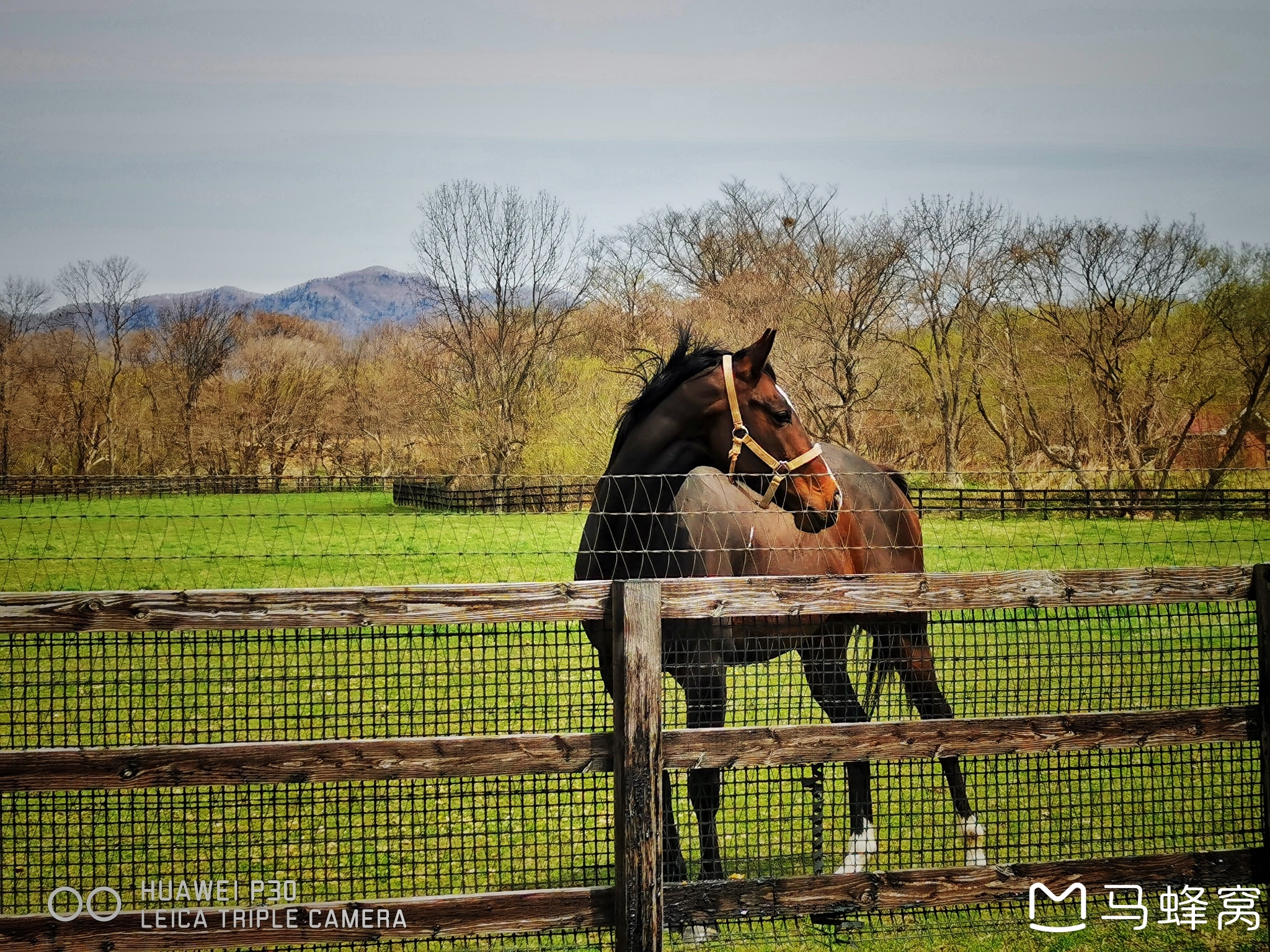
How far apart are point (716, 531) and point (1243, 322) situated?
1394 inches

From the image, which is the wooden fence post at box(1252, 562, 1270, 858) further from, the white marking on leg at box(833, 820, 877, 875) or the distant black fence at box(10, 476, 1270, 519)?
the distant black fence at box(10, 476, 1270, 519)

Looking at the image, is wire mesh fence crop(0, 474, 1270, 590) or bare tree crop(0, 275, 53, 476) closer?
wire mesh fence crop(0, 474, 1270, 590)

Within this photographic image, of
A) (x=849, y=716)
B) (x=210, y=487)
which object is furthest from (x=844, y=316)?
(x=849, y=716)

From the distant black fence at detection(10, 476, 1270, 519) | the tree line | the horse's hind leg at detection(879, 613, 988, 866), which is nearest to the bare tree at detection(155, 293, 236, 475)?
the tree line

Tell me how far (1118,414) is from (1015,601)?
33.6 meters

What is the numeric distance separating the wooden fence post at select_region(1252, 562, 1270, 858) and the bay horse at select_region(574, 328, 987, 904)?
4.03 ft

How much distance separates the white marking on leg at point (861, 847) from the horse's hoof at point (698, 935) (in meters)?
0.98

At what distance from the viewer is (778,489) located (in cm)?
530

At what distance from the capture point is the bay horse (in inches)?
203

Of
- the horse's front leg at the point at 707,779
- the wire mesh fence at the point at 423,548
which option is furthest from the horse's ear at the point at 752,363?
the wire mesh fence at the point at 423,548

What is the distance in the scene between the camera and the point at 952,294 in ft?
143

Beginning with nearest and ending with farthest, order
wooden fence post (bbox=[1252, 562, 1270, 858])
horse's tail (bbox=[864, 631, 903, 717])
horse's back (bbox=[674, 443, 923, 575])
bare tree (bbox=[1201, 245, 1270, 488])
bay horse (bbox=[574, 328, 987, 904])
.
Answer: wooden fence post (bbox=[1252, 562, 1270, 858]) < bay horse (bbox=[574, 328, 987, 904]) < horse's tail (bbox=[864, 631, 903, 717]) < horse's back (bbox=[674, 443, 923, 575]) < bare tree (bbox=[1201, 245, 1270, 488])

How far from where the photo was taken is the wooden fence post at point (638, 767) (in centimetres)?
383

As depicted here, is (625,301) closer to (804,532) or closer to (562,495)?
(562,495)
